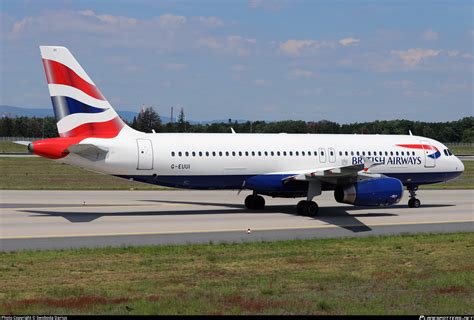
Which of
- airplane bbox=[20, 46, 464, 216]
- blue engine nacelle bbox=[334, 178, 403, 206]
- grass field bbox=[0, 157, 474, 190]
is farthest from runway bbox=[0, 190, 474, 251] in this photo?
grass field bbox=[0, 157, 474, 190]

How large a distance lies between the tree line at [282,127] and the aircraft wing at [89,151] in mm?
92519

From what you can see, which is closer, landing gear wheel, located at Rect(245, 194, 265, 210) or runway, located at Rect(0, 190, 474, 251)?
runway, located at Rect(0, 190, 474, 251)

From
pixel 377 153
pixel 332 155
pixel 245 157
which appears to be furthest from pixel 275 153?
pixel 377 153

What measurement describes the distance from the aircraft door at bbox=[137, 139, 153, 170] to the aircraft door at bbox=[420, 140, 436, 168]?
593 inches

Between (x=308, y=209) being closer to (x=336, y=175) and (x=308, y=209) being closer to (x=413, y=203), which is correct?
(x=336, y=175)

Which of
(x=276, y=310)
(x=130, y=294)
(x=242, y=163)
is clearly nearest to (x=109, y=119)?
(x=242, y=163)

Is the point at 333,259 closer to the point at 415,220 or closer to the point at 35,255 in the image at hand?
the point at 35,255

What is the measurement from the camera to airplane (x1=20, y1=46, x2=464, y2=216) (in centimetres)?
2709

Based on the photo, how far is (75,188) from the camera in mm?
44281

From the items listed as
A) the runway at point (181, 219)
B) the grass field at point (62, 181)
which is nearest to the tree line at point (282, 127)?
the grass field at point (62, 181)

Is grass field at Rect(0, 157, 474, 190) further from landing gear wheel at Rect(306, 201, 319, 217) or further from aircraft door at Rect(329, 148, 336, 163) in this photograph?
landing gear wheel at Rect(306, 201, 319, 217)

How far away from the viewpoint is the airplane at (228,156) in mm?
27094

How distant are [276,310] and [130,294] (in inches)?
126

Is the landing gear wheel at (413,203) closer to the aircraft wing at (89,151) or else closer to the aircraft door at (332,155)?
the aircraft door at (332,155)
